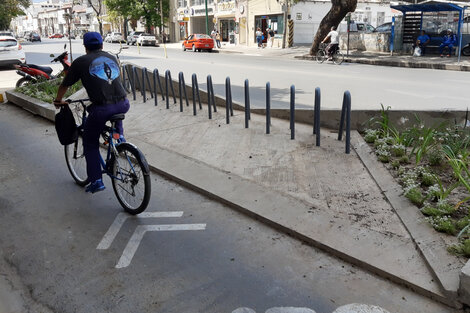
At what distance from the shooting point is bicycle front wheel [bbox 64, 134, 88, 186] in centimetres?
540

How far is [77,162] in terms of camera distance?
5531mm

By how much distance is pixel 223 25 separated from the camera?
154 ft

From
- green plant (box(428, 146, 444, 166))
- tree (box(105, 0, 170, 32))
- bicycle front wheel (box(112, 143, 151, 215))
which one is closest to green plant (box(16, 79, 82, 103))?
bicycle front wheel (box(112, 143, 151, 215))

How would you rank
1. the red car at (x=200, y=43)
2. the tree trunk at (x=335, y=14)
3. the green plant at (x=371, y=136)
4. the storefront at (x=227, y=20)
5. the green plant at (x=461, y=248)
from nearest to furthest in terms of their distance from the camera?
the green plant at (x=461, y=248) → the green plant at (x=371, y=136) → the tree trunk at (x=335, y=14) → the red car at (x=200, y=43) → the storefront at (x=227, y=20)

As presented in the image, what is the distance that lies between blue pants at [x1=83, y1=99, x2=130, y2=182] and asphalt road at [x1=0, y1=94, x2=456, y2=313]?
45 centimetres

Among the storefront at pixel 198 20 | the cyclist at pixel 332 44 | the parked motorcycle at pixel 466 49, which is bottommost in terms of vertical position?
the parked motorcycle at pixel 466 49

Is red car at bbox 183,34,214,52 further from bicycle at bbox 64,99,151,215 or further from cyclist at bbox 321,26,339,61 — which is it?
bicycle at bbox 64,99,151,215

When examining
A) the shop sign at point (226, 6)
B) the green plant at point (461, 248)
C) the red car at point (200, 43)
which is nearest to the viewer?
the green plant at point (461, 248)

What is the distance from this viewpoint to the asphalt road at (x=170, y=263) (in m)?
3.17

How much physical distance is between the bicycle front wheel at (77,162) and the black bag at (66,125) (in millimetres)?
301

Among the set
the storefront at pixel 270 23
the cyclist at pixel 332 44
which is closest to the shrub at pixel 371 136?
the cyclist at pixel 332 44

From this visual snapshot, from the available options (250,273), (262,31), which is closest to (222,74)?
(250,273)

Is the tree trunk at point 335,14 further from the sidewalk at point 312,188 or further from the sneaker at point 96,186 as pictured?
the sneaker at point 96,186

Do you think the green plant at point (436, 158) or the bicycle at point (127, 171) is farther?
the green plant at point (436, 158)
